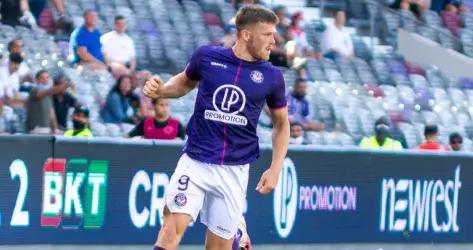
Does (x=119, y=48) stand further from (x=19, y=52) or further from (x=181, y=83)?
(x=181, y=83)

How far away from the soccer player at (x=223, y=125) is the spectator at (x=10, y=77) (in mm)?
5301

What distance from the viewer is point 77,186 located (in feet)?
42.1

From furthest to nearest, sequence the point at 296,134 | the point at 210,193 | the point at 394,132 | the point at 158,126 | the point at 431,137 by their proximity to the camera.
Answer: the point at 394,132, the point at 431,137, the point at 296,134, the point at 158,126, the point at 210,193

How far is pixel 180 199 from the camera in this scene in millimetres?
9156

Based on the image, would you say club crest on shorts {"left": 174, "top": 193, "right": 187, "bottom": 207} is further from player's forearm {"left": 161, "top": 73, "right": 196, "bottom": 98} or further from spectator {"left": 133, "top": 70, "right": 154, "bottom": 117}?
spectator {"left": 133, "top": 70, "right": 154, "bottom": 117}

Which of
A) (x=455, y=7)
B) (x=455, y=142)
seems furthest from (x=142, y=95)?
(x=455, y=7)

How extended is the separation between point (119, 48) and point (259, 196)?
3.10 meters

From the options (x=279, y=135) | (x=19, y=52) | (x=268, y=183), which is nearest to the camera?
(x=268, y=183)

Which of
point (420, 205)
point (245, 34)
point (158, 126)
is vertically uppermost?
point (245, 34)

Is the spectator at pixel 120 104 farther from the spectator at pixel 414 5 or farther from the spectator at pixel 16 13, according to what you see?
the spectator at pixel 414 5

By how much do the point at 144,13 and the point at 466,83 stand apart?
6208 mm

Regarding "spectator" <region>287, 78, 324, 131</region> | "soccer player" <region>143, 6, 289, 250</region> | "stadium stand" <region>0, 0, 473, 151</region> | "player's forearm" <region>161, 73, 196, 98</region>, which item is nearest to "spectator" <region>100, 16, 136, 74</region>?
"stadium stand" <region>0, 0, 473, 151</region>

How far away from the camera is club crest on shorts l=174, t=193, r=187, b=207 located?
9148mm

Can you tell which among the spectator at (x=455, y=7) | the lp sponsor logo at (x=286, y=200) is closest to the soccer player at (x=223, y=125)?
the lp sponsor logo at (x=286, y=200)
